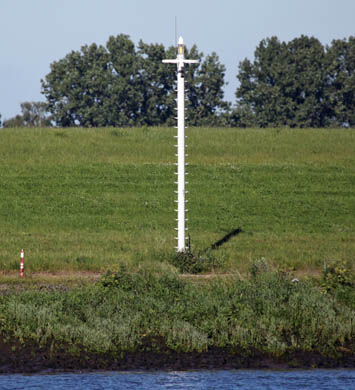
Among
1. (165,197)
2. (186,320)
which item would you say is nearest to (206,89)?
(165,197)

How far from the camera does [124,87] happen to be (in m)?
101

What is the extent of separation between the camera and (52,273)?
30.2 metres

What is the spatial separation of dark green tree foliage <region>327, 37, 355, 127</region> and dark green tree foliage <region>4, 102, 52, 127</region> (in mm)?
70835

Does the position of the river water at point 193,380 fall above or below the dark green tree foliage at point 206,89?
below

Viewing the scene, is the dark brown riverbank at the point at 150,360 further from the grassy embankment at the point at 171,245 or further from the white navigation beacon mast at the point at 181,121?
the white navigation beacon mast at the point at 181,121

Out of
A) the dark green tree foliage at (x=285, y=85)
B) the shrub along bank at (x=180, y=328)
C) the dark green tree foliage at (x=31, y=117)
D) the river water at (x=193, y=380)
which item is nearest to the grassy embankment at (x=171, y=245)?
the shrub along bank at (x=180, y=328)

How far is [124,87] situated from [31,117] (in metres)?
81.4

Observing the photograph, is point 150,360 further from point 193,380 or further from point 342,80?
point 342,80

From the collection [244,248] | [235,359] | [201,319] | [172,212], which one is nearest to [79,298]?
[201,319]

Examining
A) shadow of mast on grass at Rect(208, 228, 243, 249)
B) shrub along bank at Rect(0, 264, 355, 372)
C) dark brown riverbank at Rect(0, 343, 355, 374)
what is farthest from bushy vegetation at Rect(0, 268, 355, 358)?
shadow of mast on grass at Rect(208, 228, 243, 249)

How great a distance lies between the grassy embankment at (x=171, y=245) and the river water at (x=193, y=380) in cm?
57

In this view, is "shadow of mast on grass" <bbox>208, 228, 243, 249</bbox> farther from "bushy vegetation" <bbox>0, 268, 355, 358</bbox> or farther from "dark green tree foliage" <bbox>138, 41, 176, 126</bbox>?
"dark green tree foliage" <bbox>138, 41, 176, 126</bbox>

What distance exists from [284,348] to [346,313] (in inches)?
94.9

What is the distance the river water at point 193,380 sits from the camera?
17500 millimetres
